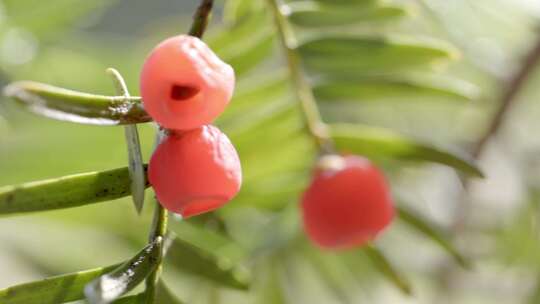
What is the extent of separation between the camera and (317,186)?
93 cm

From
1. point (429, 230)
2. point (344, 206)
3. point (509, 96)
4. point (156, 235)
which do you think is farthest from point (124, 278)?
point (509, 96)

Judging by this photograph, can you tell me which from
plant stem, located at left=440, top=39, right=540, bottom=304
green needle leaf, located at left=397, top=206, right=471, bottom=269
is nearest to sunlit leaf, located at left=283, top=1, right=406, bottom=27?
green needle leaf, located at left=397, top=206, right=471, bottom=269

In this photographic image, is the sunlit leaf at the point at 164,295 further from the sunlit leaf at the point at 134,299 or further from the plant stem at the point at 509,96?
the plant stem at the point at 509,96

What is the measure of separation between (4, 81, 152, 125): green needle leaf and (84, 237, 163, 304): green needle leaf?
9cm

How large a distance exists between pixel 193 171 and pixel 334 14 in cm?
49

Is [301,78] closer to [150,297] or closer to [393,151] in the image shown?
[393,151]

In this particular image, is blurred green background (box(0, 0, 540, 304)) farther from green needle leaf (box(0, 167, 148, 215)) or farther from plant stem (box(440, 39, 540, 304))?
green needle leaf (box(0, 167, 148, 215))

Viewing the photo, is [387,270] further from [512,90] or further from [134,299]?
[512,90]

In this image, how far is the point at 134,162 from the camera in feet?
2.05

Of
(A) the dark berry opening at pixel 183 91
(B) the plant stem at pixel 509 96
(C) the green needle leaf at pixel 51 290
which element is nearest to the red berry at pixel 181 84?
(A) the dark berry opening at pixel 183 91

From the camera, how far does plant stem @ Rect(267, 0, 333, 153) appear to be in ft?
3.19

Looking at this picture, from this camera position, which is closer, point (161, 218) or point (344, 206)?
point (161, 218)

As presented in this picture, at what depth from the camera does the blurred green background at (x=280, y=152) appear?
109 cm

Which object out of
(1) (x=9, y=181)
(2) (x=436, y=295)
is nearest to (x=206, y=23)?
(1) (x=9, y=181)
